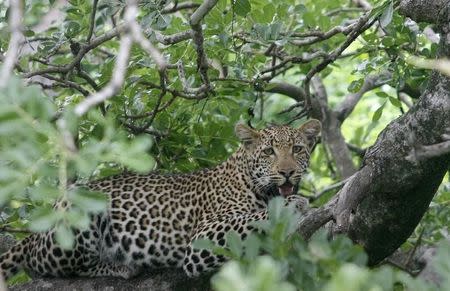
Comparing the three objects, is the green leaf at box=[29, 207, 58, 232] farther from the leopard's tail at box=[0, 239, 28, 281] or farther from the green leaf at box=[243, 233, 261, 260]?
the leopard's tail at box=[0, 239, 28, 281]

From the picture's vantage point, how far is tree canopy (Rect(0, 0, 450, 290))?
168 inches

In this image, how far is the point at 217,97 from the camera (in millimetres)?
8773

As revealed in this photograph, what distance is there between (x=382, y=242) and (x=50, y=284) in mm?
2776

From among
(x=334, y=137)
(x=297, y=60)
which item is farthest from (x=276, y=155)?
(x=334, y=137)

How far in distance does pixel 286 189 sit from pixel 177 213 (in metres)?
1.00

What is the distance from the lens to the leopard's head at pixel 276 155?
29.5ft

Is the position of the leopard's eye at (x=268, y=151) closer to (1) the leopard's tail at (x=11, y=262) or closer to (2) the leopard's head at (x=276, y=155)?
(2) the leopard's head at (x=276, y=155)

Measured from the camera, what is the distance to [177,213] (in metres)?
8.78

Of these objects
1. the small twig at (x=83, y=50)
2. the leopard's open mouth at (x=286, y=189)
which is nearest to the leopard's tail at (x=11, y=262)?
the small twig at (x=83, y=50)

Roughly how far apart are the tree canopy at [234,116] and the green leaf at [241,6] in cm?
2

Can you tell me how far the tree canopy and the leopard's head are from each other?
9.7 inches

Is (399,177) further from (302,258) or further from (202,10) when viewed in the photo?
(302,258)

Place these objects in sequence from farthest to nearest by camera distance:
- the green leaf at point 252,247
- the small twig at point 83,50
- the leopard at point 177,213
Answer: the leopard at point 177,213
the small twig at point 83,50
the green leaf at point 252,247

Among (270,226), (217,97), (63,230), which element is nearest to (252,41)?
(217,97)
